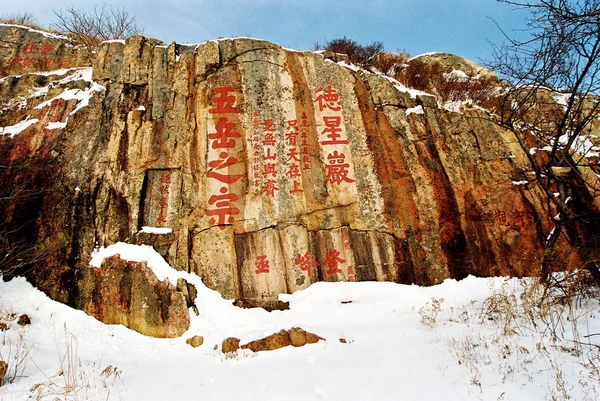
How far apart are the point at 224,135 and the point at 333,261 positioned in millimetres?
4375

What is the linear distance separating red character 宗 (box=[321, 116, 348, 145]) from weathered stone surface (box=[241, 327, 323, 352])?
515cm

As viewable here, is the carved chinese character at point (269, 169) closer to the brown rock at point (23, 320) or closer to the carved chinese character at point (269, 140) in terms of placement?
the carved chinese character at point (269, 140)

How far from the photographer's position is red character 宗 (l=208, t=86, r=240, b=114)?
30.7 ft

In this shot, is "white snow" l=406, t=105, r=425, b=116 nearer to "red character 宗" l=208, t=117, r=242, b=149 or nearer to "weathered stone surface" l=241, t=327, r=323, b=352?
"red character 宗" l=208, t=117, r=242, b=149

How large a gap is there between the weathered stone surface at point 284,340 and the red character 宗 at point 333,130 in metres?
5.15

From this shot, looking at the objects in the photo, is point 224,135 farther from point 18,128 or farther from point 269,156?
point 18,128

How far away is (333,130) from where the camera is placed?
953cm

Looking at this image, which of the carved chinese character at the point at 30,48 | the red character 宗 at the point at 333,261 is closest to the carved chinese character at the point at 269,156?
the red character 宗 at the point at 333,261

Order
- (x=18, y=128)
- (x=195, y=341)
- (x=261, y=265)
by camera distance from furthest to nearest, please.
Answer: (x=18, y=128) → (x=261, y=265) → (x=195, y=341)

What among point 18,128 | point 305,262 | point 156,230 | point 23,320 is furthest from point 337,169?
point 18,128

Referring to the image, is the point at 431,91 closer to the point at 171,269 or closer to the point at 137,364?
the point at 171,269

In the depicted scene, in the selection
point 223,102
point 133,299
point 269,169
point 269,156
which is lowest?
point 133,299

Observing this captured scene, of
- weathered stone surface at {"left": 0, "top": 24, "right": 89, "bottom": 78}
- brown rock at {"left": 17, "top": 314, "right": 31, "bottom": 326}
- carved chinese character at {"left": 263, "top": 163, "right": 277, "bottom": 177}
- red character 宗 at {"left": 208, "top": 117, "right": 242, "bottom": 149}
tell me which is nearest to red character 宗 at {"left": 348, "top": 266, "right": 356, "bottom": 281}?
carved chinese character at {"left": 263, "top": 163, "right": 277, "bottom": 177}

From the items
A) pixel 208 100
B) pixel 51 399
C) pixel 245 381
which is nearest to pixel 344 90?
pixel 208 100
